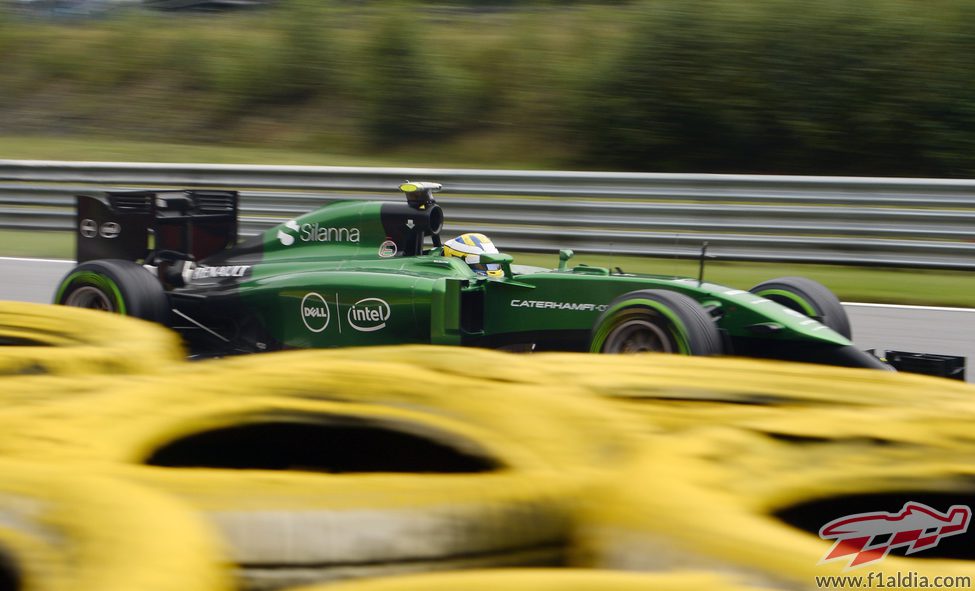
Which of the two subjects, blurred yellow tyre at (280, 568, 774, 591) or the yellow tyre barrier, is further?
the yellow tyre barrier

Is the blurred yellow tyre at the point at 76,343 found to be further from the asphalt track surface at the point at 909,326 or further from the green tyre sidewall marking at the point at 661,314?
the asphalt track surface at the point at 909,326

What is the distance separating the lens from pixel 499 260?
654 centimetres

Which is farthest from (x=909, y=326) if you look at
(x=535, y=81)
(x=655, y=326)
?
(x=535, y=81)

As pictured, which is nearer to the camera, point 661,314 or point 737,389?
point 737,389

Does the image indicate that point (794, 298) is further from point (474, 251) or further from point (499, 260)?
point (474, 251)

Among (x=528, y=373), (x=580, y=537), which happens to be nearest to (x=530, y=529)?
(x=580, y=537)

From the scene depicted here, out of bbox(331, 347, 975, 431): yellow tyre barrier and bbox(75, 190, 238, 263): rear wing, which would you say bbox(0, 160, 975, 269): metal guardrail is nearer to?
bbox(75, 190, 238, 263): rear wing

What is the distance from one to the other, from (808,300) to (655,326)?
50.9 inches

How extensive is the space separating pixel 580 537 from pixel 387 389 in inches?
32.6

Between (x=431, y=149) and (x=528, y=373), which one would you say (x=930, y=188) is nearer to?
(x=528, y=373)

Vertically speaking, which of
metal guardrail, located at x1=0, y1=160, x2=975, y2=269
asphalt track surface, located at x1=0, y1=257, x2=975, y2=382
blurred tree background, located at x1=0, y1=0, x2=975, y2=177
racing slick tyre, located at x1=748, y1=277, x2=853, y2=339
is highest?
blurred tree background, located at x1=0, y1=0, x2=975, y2=177

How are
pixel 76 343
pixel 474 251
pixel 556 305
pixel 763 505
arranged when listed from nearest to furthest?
1. pixel 763 505
2. pixel 76 343
3. pixel 556 305
4. pixel 474 251

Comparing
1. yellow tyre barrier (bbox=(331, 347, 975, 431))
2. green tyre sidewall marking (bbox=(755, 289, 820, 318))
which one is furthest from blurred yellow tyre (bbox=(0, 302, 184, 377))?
green tyre sidewall marking (bbox=(755, 289, 820, 318))
